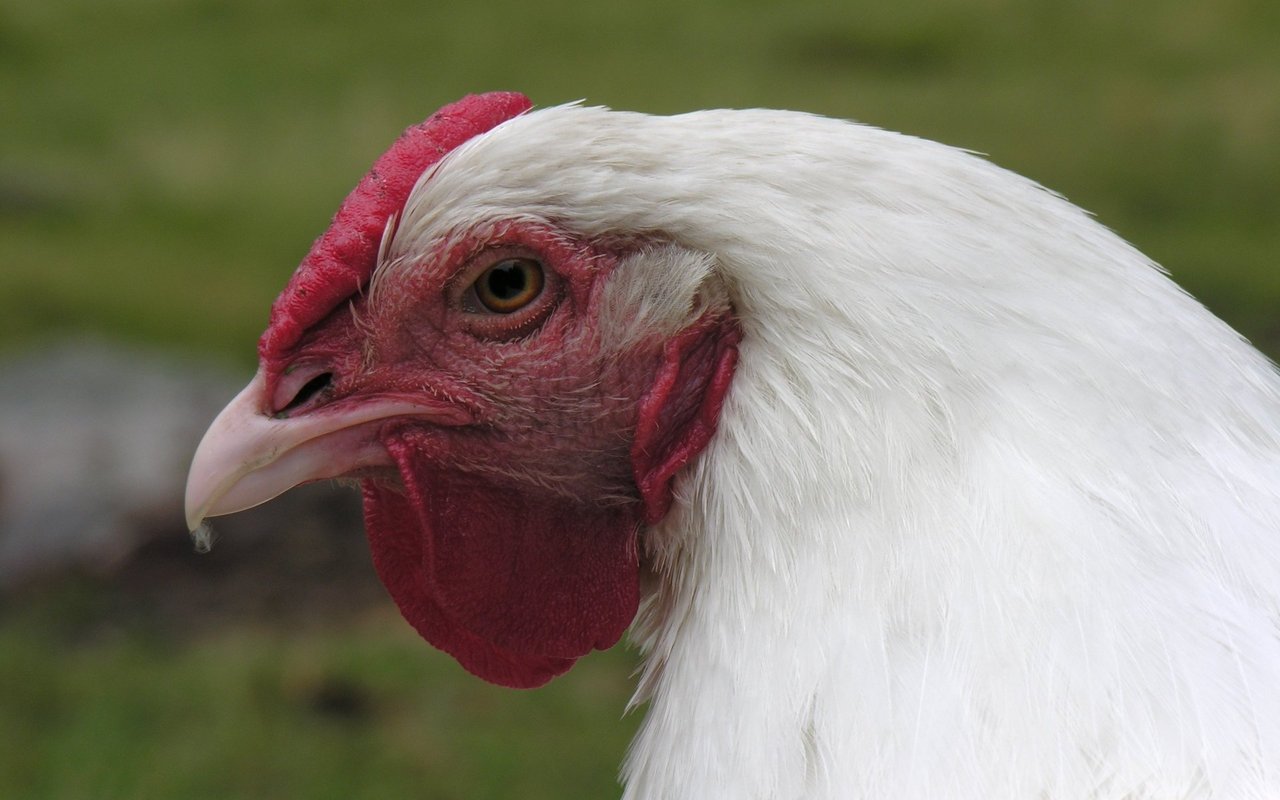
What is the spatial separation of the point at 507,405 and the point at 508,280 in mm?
194

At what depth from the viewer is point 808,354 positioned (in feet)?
6.56

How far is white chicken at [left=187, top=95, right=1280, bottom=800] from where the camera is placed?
1.81 metres

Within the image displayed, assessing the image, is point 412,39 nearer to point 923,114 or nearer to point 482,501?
point 923,114

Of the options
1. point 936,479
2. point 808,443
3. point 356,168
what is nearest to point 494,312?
point 808,443

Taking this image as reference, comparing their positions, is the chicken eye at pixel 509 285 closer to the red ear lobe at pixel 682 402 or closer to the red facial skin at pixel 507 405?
the red facial skin at pixel 507 405

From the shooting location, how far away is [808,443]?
6.48 feet

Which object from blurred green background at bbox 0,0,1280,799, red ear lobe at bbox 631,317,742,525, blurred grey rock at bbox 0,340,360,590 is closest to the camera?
red ear lobe at bbox 631,317,742,525

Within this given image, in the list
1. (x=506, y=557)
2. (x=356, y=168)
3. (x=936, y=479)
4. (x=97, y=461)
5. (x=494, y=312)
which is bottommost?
(x=506, y=557)

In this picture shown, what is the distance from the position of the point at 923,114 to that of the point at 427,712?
7.23 metres

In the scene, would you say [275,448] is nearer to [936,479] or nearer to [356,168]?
[936,479]

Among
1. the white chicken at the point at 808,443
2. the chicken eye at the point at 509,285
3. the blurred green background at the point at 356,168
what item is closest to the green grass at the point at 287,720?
the blurred green background at the point at 356,168

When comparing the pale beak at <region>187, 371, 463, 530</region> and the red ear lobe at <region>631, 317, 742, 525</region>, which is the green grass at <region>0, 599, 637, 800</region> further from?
the red ear lobe at <region>631, 317, 742, 525</region>

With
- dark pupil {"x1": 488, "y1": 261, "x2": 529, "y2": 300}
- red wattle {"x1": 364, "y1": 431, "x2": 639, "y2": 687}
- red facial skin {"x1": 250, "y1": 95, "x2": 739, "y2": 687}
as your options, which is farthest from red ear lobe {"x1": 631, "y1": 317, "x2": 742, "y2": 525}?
dark pupil {"x1": 488, "y1": 261, "x2": 529, "y2": 300}

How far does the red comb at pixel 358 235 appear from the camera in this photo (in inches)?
87.9
